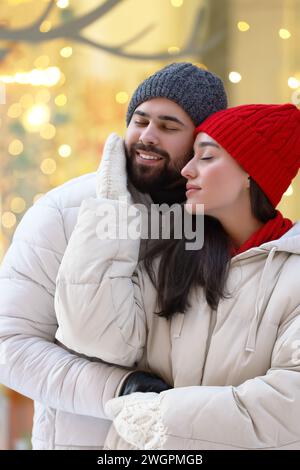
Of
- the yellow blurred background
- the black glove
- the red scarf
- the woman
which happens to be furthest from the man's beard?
the yellow blurred background

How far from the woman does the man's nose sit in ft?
0.32

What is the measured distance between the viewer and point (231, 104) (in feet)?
8.57

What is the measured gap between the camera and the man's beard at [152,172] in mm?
1558

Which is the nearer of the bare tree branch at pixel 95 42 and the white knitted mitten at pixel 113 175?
the white knitted mitten at pixel 113 175

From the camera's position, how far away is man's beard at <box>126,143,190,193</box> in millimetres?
1558

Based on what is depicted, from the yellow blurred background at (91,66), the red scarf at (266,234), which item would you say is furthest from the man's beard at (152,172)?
the yellow blurred background at (91,66)

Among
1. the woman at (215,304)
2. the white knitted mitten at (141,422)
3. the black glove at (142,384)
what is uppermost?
the woman at (215,304)

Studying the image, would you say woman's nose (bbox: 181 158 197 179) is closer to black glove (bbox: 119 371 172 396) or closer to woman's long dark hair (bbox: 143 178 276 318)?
woman's long dark hair (bbox: 143 178 276 318)

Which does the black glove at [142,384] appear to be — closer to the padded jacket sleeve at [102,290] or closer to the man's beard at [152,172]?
the padded jacket sleeve at [102,290]

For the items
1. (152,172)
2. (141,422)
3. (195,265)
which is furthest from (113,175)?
(141,422)

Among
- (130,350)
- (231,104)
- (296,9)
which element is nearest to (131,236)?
(130,350)

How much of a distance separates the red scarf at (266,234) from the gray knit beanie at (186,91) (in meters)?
0.28

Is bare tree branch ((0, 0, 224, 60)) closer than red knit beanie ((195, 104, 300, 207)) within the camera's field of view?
No
